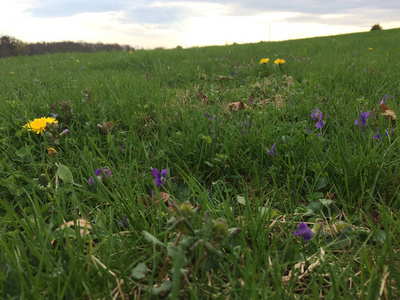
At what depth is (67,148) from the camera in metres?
2.07

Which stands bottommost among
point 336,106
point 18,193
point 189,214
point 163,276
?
point 163,276

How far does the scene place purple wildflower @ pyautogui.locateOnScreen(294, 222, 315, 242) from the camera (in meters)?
1.25

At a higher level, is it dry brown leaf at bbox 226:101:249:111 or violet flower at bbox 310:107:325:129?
dry brown leaf at bbox 226:101:249:111

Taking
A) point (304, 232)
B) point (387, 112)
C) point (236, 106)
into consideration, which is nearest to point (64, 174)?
point (304, 232)

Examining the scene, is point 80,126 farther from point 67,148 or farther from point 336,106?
point 336,106

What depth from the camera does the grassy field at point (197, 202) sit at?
100cm

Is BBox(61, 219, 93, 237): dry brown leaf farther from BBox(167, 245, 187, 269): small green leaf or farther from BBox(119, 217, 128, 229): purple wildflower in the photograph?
BBox(167, 245, 187, 269): small green leaf

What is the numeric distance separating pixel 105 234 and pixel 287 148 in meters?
1.30

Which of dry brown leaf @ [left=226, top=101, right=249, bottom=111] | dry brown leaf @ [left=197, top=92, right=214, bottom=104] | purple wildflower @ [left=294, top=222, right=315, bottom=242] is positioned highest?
dry brown leaf @ [left=197, top=92, right=214, bottom=104]

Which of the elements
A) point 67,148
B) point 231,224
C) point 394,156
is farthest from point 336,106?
point 67,148

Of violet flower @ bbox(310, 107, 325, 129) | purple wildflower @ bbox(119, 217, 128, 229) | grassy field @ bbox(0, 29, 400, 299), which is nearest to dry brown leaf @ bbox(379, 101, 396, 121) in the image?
grassy field @ bbox(0, 29, 400, 299)

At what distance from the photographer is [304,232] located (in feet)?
4.11

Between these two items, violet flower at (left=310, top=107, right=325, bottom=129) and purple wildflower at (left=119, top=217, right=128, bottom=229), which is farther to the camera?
violet flower at (left=310, top=107, right=325, bottom=129)

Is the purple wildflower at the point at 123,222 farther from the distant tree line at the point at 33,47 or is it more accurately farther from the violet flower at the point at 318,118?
the distant tree line at the point at 33,47
